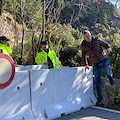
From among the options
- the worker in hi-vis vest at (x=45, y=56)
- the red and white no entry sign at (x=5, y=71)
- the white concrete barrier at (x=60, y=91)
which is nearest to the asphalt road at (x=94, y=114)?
the white concrete barrier at (x=60, y=91)

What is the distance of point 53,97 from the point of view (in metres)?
4.62

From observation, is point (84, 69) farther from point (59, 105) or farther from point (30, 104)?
point (30, 104)

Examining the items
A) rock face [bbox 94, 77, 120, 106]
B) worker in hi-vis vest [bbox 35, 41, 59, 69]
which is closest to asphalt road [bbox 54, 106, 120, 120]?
rock face [bbox 94, 77, 120, 106]

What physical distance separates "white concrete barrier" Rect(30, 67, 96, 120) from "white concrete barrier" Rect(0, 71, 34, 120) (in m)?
0.16

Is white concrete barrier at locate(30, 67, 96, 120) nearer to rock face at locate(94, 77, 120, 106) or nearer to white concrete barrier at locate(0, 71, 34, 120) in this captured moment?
white concrete barrier at locate(0, 71, 34, 120)

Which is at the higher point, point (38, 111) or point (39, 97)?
point (39, 97)

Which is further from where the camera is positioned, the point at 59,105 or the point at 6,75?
the point at 59,105

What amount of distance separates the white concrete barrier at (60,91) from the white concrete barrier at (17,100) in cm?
16

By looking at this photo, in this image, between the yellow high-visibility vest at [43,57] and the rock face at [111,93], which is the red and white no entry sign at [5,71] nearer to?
the yellow high-visibility vest at [43,57]

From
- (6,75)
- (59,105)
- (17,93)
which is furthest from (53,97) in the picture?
(6,75)

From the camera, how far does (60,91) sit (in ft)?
15.8

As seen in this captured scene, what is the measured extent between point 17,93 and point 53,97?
3.40ft

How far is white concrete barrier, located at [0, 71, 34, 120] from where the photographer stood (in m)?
3.69

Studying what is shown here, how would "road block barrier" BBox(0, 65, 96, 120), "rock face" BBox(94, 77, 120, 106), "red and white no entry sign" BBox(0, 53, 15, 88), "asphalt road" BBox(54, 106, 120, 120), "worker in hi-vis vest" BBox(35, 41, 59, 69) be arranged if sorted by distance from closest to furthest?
Result: 1. "red and white no entry sign" BBox(0, 53, 15, 88)
2. "road block barrier" BBox(0, 65, 96, 120)
3. "asphalt road" BBox(54, 106, 120, 120)
4. "rock face" BBox(94, 77, 120, 106)
5. "worker in hi-vis vest" BBox(35, 41, 59, 69)
